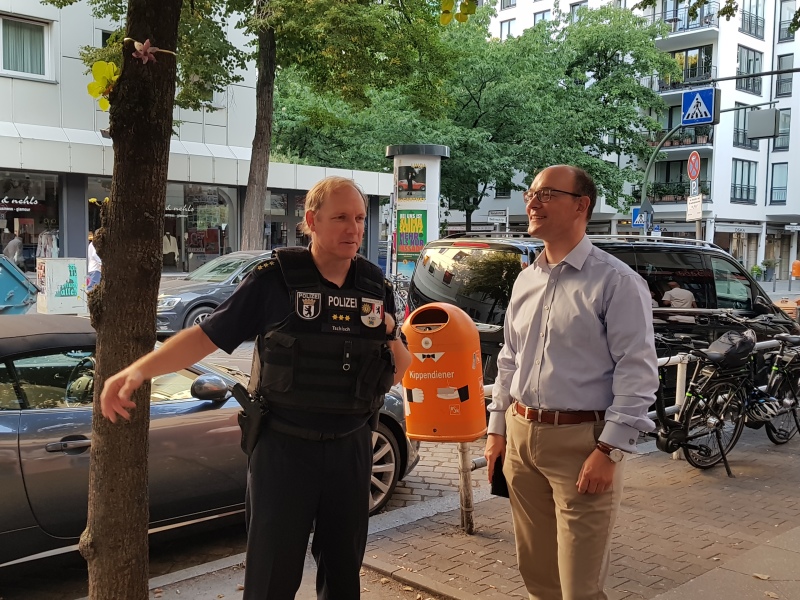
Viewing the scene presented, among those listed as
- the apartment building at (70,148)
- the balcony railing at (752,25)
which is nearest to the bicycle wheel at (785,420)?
the apartment building at (70,148)

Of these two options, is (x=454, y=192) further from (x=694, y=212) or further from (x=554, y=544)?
(x=554, y=544)

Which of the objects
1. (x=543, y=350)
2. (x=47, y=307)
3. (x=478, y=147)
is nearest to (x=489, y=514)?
(x=543, y=350)

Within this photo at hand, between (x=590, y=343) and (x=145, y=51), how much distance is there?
1.90m

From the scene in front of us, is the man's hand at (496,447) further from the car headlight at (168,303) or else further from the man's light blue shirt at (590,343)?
the car headlight at (168,303)

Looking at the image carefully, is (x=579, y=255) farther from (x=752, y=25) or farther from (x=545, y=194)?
(x=752, y=25)

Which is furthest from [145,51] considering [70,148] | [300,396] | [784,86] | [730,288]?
[784,86]

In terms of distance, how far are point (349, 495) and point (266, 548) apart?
0.34 metres

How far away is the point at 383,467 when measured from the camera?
5289 mm

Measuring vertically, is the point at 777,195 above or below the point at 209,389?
above

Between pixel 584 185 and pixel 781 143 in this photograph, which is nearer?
A: pixel 584 185

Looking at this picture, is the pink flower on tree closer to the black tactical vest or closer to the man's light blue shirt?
the black tactical vest

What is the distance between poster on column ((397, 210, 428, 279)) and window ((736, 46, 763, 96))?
110 feet

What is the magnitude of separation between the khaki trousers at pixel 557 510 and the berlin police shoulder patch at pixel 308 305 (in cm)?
95

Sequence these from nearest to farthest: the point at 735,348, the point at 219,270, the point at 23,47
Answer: the point at 735,348 < the point at 219,270 < the point at 23,47
